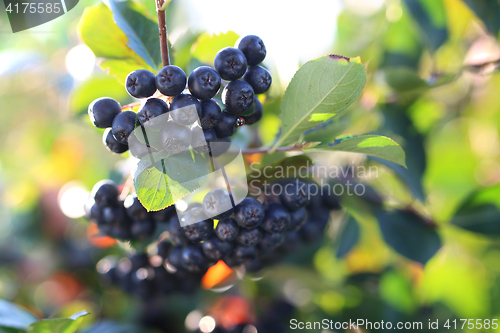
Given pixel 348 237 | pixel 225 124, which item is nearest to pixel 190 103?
pixel 225 124

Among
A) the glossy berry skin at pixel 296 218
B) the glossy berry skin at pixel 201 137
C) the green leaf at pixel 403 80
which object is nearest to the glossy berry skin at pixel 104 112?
the glossy berry skin at pixel 201 137

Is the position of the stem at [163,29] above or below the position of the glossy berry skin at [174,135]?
above

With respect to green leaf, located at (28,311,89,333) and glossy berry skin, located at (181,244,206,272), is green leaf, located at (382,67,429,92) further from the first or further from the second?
green leaf, located at (28,311,89,333)

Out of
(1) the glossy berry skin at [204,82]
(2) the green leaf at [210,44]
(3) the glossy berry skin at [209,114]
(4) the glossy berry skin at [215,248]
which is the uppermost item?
(2) the green leaf at [210,44]

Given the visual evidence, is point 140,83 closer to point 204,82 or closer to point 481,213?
point 204,82

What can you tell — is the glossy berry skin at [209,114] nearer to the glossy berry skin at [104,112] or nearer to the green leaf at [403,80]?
the glossy berry skin at [104,112]

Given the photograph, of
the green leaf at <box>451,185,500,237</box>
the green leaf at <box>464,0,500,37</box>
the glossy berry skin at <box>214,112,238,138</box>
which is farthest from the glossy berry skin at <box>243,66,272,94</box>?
the green leaf at <box>451,185,500,237</box>
